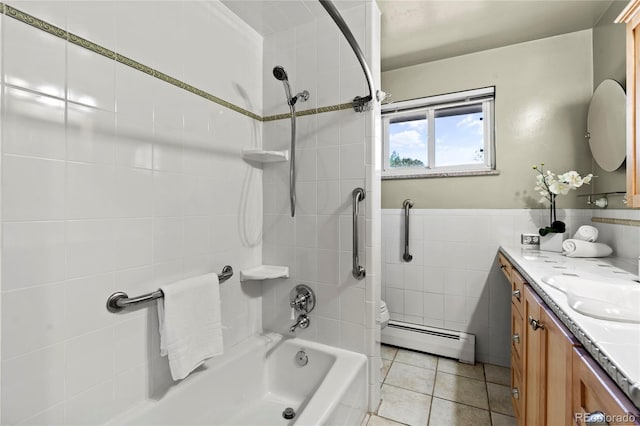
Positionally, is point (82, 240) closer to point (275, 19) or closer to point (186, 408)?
point (186, 408)

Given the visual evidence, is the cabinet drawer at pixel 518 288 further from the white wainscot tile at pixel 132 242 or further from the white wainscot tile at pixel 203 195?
the white wainscot tile at pixel 132 242

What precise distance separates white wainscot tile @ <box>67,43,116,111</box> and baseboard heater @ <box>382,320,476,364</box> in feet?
8.02

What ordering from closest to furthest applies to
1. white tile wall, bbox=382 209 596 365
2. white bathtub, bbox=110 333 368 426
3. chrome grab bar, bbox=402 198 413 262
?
white bathtub, bbox=110 333 368 426 < white tile wall, bbox=382 209 596 365 < chrome grab bar, bbox=402 198 413 262

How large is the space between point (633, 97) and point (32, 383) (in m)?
2.49

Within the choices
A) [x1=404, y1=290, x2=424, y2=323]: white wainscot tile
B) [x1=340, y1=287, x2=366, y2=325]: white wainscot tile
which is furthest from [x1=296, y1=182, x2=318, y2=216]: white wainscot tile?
[x1=404, y1=290, x2=424, y2=323]: white wainscot tile

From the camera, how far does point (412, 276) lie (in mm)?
2516

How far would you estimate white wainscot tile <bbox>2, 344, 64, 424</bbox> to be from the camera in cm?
89

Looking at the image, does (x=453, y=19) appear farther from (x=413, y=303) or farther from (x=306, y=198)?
(x=413, y=303)

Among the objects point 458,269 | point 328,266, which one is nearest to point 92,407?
point 328,266

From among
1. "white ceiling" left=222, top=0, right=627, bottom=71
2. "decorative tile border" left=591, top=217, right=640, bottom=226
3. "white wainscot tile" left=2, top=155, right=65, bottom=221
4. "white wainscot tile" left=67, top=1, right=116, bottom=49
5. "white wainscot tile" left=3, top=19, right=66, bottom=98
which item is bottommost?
"decorative tile border" left=591, top=217, right=640, bottom=226

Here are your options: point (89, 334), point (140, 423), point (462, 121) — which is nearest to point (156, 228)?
point (89, 334)

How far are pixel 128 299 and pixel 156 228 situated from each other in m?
0.32

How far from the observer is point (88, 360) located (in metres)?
1.08

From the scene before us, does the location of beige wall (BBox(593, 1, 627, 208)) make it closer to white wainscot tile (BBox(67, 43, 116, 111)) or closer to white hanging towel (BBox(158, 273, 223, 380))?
white hanging towel (BBox(158, 273, 223, 380))
